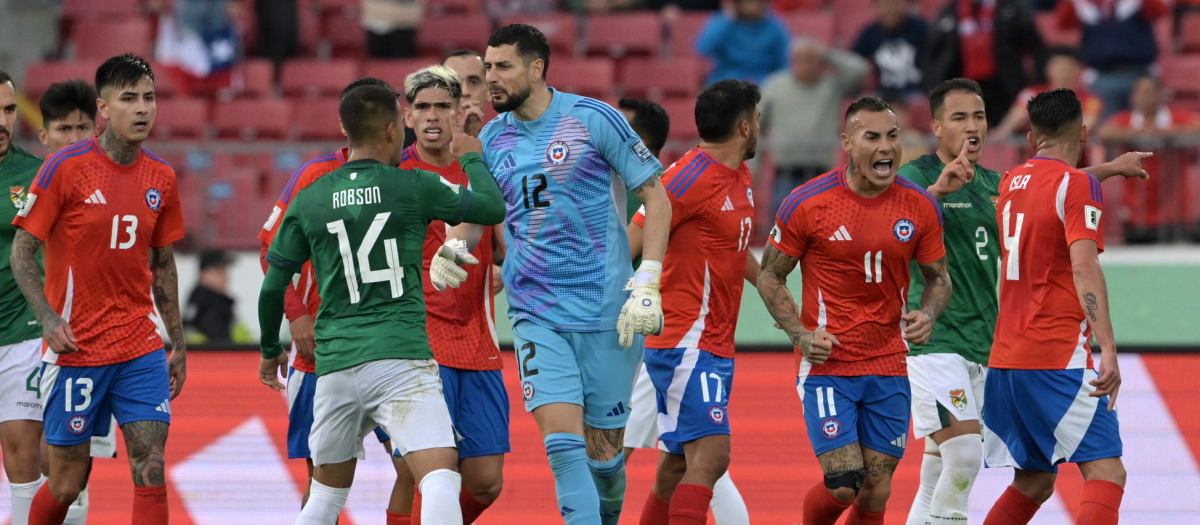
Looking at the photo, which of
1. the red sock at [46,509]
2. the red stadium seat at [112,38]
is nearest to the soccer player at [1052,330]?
the red sock at [46,509]

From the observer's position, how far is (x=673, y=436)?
7293 millimetres

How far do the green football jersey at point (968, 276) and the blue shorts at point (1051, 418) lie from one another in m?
0.73

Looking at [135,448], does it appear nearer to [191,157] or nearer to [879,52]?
[191,157]

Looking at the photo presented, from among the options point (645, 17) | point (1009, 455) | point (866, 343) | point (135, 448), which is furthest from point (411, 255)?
point (645, 17)

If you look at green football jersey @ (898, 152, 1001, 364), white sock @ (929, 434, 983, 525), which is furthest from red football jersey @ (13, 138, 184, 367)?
white sock @ (929, 434, 983, 525)

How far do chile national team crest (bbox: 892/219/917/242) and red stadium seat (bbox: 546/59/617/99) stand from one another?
26.3ft

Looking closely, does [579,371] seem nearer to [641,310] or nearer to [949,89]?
[641,310]

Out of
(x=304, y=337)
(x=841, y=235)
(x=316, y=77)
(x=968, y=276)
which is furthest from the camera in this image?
(x=316, y=77)

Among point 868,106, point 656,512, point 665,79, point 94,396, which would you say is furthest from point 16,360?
point 665,79

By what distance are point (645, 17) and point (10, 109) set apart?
9.11 metres

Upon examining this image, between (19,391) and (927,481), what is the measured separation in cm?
503

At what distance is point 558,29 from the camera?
51.3ft

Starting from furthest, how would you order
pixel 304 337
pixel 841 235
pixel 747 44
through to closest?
pixel 747 44, pixel 841 235, pixel 304 337

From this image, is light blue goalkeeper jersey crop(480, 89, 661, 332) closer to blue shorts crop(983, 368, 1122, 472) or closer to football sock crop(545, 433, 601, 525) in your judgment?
football sock crop(545, 433, 601, 525)
